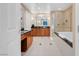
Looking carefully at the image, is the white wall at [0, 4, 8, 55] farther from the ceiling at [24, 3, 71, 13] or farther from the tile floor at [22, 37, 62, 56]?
the ceiling at [24, 3, 71, 13]

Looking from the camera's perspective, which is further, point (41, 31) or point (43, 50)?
point (41, 31)

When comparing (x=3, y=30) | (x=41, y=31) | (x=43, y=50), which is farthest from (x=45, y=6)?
(x=3, y=30)

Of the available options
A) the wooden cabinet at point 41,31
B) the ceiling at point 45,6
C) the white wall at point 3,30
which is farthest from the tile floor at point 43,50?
the wooden cabinet at point 41,31

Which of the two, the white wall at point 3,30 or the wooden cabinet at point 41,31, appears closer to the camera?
the white wall at point 3,30

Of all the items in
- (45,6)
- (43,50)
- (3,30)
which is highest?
(45,6)

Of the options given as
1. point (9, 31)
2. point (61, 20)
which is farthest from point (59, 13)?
point (9, 31)

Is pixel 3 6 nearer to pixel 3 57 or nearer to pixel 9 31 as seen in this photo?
pixel 9 31

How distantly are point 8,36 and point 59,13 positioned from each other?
1232cm

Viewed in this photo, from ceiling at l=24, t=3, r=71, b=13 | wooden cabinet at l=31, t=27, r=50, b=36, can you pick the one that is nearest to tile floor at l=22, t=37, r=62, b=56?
ceiling at l=24, t=3, r=71, b=13

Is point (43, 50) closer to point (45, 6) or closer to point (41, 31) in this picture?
point (45, 6)

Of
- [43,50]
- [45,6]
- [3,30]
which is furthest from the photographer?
[45,6]

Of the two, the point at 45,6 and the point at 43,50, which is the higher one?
the point at 45,6

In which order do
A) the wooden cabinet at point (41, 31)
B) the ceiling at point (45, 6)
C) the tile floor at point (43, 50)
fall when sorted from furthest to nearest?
the wooden cabinet at point (41, 31) → the ceiling at point (45, 6) → the tile floor at point (43, 50)

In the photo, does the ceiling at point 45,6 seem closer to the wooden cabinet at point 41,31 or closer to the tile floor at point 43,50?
the wooden cabinet at point 41,31
